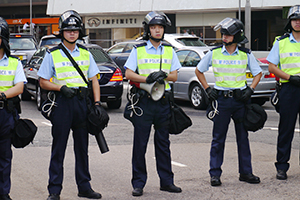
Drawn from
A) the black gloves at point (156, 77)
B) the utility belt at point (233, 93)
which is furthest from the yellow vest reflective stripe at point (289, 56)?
the black gloves at point (156, 77)

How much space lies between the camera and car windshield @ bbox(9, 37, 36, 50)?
1904 centimetres

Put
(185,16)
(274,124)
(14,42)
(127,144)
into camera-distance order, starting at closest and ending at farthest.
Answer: (127,144), (274,124), (14,42), (185,16)

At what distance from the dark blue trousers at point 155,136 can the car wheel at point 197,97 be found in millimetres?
7049

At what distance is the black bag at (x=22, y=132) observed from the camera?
17.1 feet

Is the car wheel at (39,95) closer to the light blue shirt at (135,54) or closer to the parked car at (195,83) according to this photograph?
the parked car at (195,83)

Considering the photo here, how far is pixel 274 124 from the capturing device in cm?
1059

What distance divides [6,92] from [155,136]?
1710mm

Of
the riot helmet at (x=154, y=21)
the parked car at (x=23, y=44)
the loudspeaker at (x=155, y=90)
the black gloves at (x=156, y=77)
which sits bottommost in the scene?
the loudspeaker at (x=155, y=90)

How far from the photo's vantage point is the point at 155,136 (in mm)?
5695

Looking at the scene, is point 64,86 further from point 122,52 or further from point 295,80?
point 122,52

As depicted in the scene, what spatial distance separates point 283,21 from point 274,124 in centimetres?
2398

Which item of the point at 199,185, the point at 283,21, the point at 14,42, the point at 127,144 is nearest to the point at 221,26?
the point at 199,185

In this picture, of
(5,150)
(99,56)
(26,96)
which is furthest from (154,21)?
(26,96)

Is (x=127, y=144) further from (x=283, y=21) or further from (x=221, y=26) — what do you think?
(x=283, y=21)
